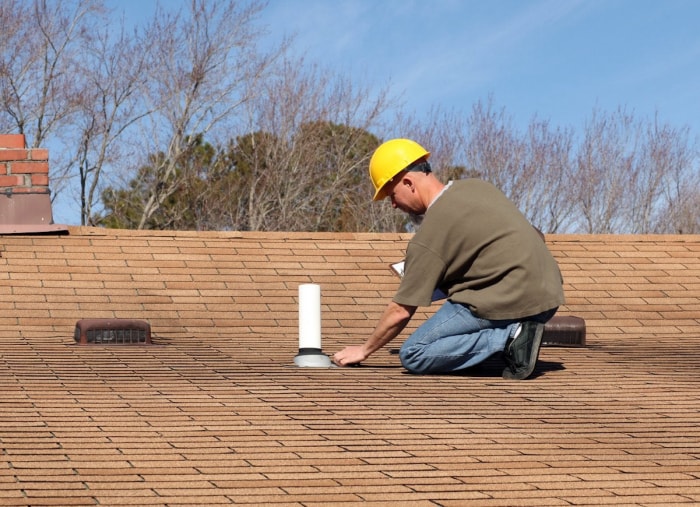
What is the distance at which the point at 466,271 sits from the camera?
5344 mm

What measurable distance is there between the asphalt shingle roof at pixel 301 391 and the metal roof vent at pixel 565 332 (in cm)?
13

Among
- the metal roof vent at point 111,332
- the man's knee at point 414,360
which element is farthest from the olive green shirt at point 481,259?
the metal roof vent at point 111,332

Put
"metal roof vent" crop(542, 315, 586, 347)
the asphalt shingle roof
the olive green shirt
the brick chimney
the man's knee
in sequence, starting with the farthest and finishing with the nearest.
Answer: the brick chimney, "metal roof vent" crop(542, 315, 586, 347), the man's knee, the olive green shirt, the asphalt shingle roof

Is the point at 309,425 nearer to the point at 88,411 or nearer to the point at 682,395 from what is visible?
the point at 88,411

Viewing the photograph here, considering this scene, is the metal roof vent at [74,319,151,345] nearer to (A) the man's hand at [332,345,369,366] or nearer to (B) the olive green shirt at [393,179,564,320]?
(A) the man's hand at [332,345,369,366]

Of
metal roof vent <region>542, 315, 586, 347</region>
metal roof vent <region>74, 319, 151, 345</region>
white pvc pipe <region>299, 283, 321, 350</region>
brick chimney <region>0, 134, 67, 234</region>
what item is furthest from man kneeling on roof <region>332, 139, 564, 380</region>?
brick chimney <region>0, 134, 67, 234</region>

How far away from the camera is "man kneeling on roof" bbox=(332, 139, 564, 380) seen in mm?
5156

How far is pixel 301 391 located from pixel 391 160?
1.27 m

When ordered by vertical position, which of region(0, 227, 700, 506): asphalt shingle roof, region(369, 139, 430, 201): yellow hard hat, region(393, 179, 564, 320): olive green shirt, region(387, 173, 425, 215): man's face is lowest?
region(0, 227, 700, 506): asphalt shingle roof

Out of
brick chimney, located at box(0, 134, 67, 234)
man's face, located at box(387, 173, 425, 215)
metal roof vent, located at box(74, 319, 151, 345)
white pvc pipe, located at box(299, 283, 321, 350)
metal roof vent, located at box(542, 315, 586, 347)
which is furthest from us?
brick chimney, located at box(0, 134, 67, 234)

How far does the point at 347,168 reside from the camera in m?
32.6

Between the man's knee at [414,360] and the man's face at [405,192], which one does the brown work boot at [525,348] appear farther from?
the man's face at [405,192]

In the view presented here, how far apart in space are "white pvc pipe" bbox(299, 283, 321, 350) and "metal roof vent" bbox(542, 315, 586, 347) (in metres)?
1.83

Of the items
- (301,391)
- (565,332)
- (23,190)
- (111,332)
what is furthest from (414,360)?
(23,190)
